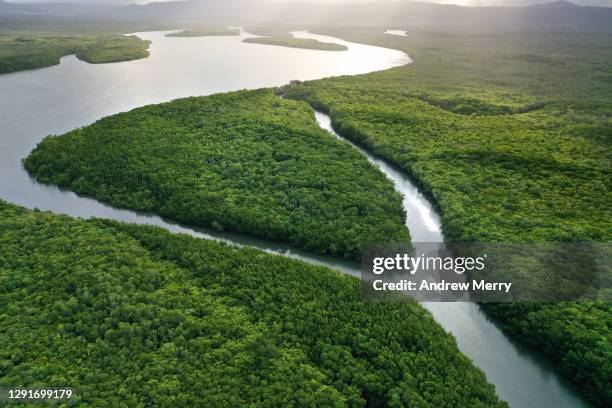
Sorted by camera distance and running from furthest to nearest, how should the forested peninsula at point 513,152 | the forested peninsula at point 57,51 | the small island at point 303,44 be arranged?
1. the small island at point 303,44
2. the forested peninsula at point 57,51
3. the forested peninsula at point 513,152

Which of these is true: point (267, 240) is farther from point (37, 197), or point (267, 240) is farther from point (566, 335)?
point (37, 197)

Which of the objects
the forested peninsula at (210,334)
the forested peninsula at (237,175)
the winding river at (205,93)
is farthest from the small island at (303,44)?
the forested peninsula at (210,334)

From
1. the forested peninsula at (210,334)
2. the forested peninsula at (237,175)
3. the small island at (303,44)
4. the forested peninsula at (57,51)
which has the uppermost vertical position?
the small island at (303,44)

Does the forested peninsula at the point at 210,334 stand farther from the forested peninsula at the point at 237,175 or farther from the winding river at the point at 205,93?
the forested peninsula at the point at 237,175

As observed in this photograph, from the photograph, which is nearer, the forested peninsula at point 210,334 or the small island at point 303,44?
the forested peninsula at point 210,334


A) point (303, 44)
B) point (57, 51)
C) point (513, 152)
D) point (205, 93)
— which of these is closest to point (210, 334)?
point (513, 152)

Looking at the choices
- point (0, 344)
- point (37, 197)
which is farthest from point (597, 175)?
point (37, 197)

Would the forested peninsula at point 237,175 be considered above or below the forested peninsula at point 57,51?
below

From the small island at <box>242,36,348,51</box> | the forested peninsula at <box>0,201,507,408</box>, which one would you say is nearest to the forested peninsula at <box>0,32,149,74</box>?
the small island at <box>242,36,348,51</box>
